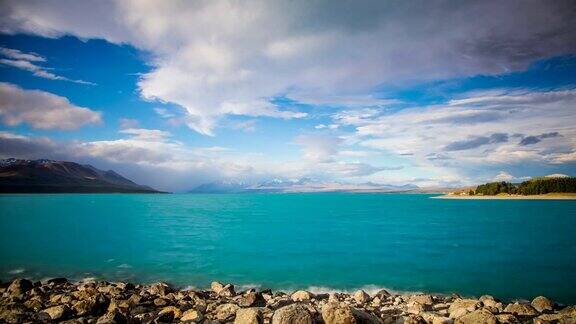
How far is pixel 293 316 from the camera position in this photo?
1133 centimetres

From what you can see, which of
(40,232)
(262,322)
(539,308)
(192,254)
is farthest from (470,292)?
(40,232)

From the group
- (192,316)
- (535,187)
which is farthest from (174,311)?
(535,187)

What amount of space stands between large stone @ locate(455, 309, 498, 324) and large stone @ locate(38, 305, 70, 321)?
15.4 metres

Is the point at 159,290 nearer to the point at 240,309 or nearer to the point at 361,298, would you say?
A: the point at 240,309

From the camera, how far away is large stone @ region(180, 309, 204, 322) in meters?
14.0

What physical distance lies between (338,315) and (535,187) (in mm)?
191592

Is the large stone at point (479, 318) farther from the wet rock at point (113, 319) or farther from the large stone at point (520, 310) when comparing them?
the wet rock at point (113, 319)

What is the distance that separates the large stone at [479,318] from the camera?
40.6 ft

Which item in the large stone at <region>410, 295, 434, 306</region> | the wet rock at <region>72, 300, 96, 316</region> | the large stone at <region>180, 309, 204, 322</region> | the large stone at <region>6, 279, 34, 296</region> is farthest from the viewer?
the large stone at <region>6, 279, 34, 296</region>

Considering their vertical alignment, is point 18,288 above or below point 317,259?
above

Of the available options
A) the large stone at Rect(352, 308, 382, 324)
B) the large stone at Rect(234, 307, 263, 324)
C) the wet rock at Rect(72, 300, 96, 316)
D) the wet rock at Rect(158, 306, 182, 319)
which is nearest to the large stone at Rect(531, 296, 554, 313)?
the large stone at Rect(352, 308, 382, 324)

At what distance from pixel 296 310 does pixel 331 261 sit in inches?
964

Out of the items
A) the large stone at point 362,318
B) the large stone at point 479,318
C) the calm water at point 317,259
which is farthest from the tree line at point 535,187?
the large stone at point 362,318

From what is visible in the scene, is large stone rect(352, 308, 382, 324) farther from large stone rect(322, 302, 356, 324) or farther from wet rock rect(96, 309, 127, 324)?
wet rock rect(96, 309, 127, 324)
